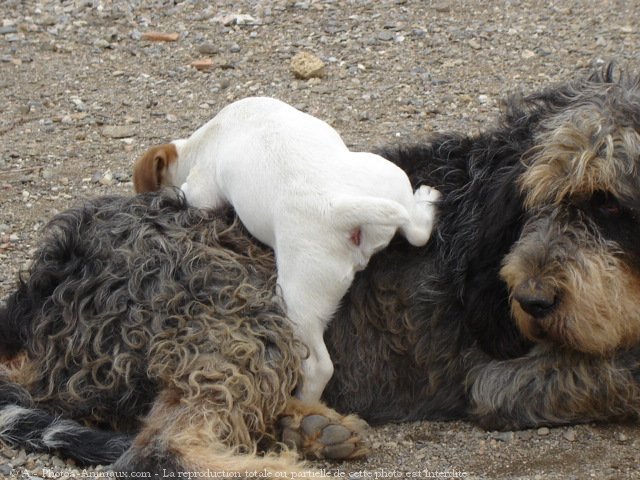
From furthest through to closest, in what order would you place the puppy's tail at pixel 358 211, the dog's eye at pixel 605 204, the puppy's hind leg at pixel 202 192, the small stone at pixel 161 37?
the small stone at pixel 161 37, the puppy's hind leg at pixel 202 192, the puppy's tail at pixel 358 211, the dog's eye at pixel 605 204

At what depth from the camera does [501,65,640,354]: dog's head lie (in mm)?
4906

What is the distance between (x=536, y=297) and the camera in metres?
4.89

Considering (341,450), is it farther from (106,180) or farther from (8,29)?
(8,29)

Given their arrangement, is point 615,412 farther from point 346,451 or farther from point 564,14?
point 564,14

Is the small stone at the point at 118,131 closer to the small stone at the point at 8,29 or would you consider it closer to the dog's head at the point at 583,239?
the small stone at the point at 8,29

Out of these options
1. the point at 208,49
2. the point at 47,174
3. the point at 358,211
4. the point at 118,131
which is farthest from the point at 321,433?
the point at 208,49

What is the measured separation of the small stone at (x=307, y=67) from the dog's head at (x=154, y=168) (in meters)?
3.62

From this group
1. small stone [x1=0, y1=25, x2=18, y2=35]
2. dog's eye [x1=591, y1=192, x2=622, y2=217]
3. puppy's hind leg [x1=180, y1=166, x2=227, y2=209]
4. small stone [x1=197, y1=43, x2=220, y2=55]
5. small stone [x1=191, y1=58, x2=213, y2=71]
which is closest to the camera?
dog's eye [x1=591, y1=192, x2=622, y2=217]

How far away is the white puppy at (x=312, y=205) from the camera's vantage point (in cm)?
520

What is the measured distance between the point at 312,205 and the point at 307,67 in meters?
4.93

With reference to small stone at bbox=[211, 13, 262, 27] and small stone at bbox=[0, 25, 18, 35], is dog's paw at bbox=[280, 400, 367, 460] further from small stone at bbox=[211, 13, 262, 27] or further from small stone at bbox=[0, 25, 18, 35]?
small stone at bbox=[0, 25, 18, 35]

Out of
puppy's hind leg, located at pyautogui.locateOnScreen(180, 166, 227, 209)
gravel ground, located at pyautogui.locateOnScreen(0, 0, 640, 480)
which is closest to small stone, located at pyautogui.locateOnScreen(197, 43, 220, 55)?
gravel ground, located at pyautogui.locateOnScreen(0, 0, 640, 480)

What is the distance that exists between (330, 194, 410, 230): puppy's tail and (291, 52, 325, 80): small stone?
16.1 ft

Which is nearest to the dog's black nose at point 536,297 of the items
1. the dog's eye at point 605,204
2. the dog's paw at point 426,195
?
the dog's eye at point 605,204
